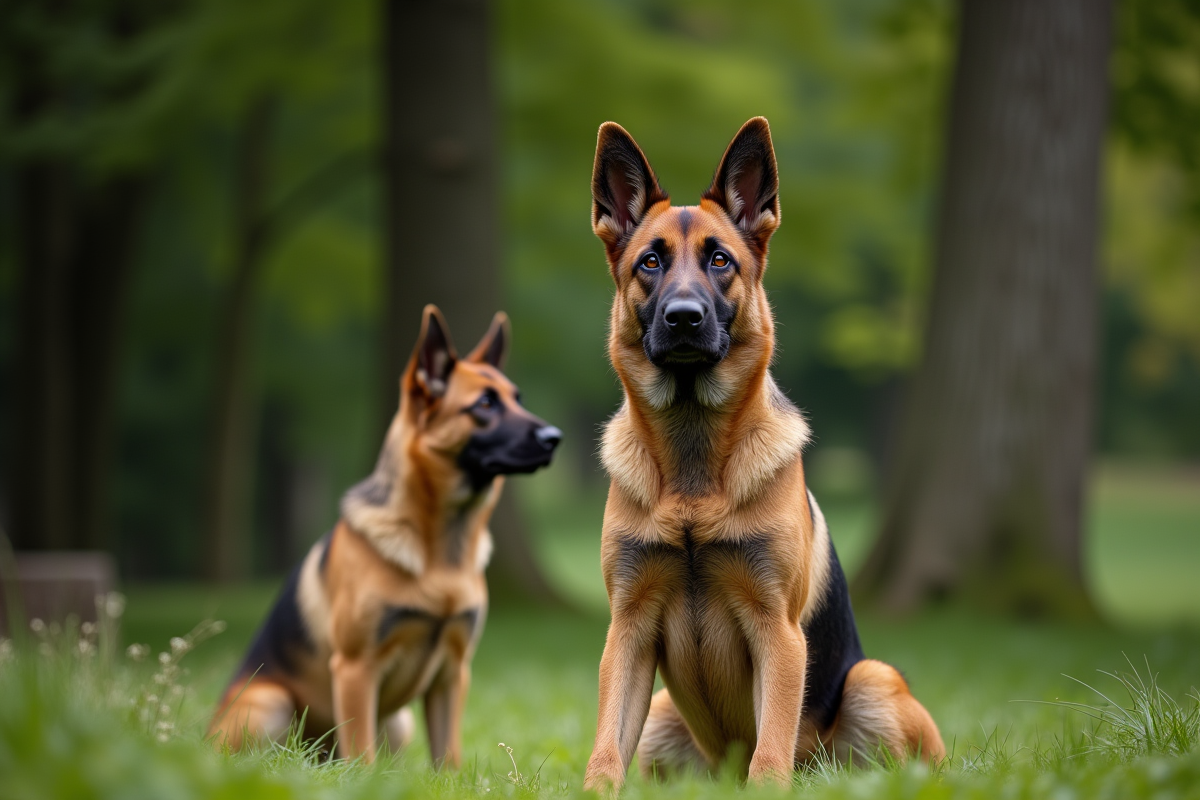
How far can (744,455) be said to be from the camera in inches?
153

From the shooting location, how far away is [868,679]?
414 cm

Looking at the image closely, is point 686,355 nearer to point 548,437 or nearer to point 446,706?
point 548,437

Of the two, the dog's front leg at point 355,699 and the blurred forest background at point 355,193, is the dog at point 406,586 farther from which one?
the blurred forest background at point 355,193

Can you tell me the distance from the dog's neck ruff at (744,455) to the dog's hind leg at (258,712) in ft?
7.17

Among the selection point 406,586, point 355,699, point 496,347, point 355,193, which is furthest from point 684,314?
point 355,193

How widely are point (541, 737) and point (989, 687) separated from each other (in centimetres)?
298

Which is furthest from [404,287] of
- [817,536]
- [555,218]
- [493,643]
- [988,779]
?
[988,779]

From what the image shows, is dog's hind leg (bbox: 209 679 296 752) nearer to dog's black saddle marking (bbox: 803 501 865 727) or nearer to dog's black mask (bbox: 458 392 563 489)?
dog's black mask (bbox: 458 392 563 489)

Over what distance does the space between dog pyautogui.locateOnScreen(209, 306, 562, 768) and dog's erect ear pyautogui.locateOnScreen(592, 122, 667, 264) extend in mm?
1839

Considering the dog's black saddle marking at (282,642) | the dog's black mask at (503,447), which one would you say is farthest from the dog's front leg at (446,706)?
the dog's black mask at (503,447)

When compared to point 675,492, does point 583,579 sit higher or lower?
lower

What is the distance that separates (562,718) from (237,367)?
12.6 meters

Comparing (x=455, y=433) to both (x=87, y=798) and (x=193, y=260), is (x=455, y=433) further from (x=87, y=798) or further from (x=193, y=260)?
(x=193, y=260)

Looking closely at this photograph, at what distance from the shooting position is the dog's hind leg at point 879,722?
13.1 ft
